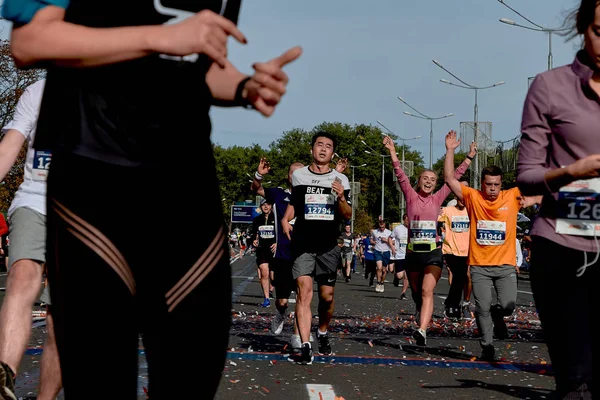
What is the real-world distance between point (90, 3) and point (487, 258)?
8.25 meters

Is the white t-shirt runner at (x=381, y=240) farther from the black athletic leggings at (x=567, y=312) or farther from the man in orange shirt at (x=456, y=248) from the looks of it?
the black athletic leggings at (x=567, y=312)

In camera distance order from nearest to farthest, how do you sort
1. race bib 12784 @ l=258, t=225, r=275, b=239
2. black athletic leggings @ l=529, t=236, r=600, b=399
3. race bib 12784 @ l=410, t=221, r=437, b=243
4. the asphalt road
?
black athletic leggings @ l=529, t=236, r=600, b=399
the asphalt road
race bib 12784 @ l=410, t=221, r=437, b=243
race bib 12784 @ l=258, t=225, r=275, b=239

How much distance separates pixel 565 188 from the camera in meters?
3.48

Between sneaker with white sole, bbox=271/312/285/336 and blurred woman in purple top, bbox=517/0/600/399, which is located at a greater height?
blurred woman in purple top, bbox=517/0/600/399

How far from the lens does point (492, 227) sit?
9789mm

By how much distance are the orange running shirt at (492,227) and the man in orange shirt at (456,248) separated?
4380mm

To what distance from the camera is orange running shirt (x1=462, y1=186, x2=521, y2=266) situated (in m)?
9.81

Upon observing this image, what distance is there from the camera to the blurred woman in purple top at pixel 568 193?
3281mm

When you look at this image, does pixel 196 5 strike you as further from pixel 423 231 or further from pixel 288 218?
pixel 423 231

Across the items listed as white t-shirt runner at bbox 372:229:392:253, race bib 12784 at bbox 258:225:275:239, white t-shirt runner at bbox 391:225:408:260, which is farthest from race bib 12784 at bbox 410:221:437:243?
white t-shirt runner at bbox 372:229:392:253

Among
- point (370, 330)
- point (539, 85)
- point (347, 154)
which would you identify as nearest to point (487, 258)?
point (370, 330)

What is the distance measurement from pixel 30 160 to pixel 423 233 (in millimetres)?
7238

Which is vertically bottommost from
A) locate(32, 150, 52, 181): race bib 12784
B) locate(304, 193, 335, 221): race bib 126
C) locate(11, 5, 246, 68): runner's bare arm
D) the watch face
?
locate(304, 193, 335, 221): race bib 126

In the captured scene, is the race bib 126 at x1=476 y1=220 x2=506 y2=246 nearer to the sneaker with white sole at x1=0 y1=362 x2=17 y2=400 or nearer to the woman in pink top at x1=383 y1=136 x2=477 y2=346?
the woman in pink top at x1=383 y1=136 x2=477 y2=346
